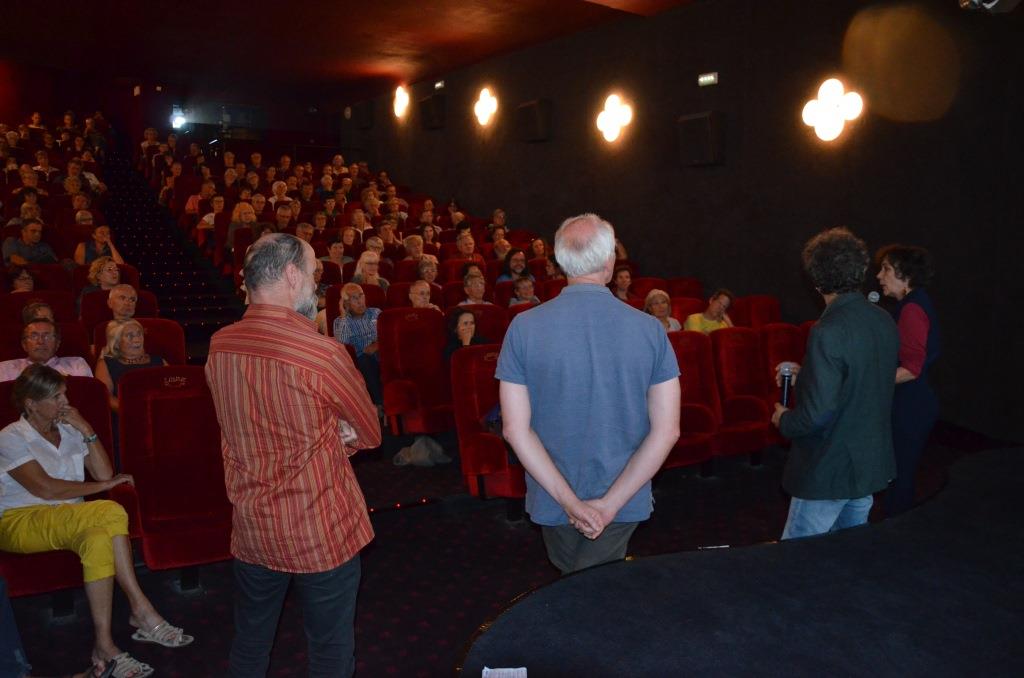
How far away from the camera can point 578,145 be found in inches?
321

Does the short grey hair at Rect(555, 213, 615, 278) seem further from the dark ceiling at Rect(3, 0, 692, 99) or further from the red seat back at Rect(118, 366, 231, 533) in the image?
the dark ceiling at Rect(3, 0, 692, 99)

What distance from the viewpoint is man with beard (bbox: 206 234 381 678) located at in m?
1.42

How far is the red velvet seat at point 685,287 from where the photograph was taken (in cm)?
652

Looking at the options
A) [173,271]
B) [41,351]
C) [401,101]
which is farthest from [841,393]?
[401,101]

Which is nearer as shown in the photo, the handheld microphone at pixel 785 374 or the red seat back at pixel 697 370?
the handheld microphone at pixel 785 374

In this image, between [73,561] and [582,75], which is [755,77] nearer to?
[582,75]

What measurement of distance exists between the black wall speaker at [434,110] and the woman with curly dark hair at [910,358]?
353 inches

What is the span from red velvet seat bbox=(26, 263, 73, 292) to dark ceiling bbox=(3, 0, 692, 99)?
152 inches

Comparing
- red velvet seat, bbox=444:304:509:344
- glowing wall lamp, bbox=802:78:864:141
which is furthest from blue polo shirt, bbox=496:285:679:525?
glowing wall lamp, bbox=802:78:864:141

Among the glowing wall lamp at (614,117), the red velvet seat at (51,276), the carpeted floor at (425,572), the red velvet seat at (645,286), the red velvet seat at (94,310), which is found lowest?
the carpeted floor at (425,572)

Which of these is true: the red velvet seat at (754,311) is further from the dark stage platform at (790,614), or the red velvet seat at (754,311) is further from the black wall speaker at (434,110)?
the black wall speaker at (434,110)

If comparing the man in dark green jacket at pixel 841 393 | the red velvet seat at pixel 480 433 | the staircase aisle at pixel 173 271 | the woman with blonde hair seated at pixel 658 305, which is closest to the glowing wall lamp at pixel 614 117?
the woman with blonde hair seated at pixel 658 305

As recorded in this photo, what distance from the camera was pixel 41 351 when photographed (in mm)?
3141

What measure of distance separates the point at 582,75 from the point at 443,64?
2819 millimetres
